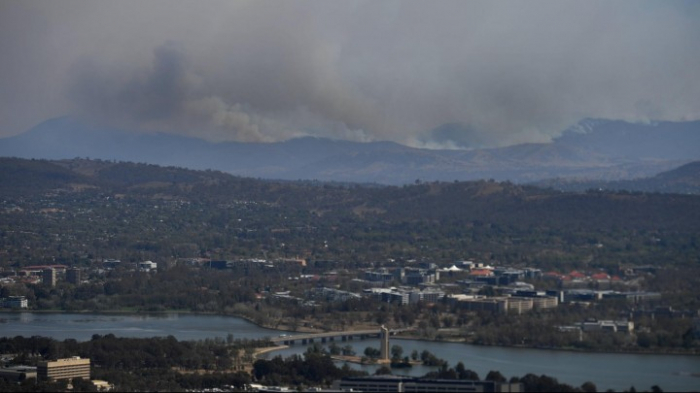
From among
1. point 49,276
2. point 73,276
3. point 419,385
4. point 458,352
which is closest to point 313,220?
point 73,276

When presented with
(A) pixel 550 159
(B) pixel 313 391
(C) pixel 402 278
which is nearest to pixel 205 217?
(C) pixel 402 278

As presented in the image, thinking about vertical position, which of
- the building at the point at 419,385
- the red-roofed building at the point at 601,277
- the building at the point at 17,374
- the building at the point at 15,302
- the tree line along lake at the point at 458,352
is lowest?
the building at the point at 17,374

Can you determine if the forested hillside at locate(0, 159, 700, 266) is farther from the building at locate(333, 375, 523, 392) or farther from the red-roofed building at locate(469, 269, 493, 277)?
the building at locate(333, 375, 523, 392)

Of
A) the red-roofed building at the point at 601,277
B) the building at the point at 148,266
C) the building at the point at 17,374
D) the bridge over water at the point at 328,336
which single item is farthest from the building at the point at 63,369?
the building at the point at 148,266

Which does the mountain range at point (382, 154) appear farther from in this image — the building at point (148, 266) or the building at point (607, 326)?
the building at point (607, 326)

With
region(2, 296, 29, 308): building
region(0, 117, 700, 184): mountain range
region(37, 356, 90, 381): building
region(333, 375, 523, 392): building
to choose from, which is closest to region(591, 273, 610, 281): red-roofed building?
region(333, 375, 523, 392): building
